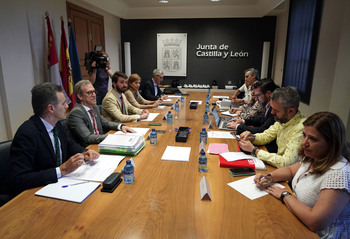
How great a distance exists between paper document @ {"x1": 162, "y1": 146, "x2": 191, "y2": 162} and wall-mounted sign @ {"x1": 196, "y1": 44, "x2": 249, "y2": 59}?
17.2ft

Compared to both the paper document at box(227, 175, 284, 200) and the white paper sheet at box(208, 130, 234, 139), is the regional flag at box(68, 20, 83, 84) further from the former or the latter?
the paper document at box(227, 175, 284, 200)

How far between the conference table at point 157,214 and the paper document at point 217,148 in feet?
1.34

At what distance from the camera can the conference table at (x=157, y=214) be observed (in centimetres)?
106

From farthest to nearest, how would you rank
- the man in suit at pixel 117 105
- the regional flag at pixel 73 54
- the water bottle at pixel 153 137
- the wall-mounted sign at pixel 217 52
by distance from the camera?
1. the wall-mounted sign at pixel 217 52
2. the regional flag at pixel 73 54
3. the man in suit at pixel 117 105
4. the water bottle at pixel 153 137

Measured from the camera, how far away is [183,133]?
232cm

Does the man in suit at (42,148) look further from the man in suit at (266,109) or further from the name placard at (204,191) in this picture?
the man in suit at (266,109)

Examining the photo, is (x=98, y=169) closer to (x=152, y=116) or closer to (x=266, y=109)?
(x=152, y=116)

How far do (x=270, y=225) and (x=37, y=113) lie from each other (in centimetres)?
155

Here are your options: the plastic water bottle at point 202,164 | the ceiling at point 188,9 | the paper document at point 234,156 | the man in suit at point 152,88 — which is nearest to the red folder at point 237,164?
the paper document at point 234,156

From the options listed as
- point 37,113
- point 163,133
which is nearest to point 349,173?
point 163,133

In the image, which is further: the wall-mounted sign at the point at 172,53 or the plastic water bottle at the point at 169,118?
the wall-mounted sign at the point at 172,53

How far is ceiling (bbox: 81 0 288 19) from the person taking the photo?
5977 mm

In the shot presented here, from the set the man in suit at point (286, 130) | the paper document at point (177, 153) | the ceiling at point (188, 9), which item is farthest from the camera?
the ceiling at point (188, 9)

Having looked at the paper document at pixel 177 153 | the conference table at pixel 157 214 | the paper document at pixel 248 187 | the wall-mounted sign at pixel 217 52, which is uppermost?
the wall-mounted sign at pixel 217 52
